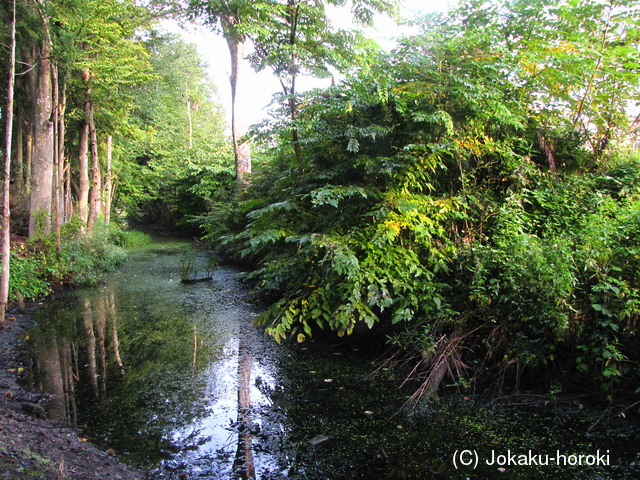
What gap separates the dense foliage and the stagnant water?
1.46ft

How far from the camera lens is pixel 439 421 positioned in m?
3.60

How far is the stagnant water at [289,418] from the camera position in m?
3.00

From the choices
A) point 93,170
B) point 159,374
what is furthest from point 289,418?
point 93,170

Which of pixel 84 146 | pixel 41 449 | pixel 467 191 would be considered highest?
pixel 84 146

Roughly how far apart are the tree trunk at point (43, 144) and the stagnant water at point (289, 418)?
14.3 feet

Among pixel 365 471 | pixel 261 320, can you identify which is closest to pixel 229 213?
pixel 261 320

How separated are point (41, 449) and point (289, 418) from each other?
1.87 metres

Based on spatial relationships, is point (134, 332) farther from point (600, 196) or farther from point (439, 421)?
point (600, 196)

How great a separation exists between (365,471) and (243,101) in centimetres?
1320

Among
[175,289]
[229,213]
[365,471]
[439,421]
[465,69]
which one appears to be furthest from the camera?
[229,213]

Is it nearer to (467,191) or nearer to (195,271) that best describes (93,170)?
(195,271)

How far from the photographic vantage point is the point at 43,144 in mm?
9289

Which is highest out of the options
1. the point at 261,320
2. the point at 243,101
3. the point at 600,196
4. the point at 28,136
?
the point at 243,101

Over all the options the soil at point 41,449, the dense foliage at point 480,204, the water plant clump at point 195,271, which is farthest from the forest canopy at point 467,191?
the water plant clump at point 195,271
